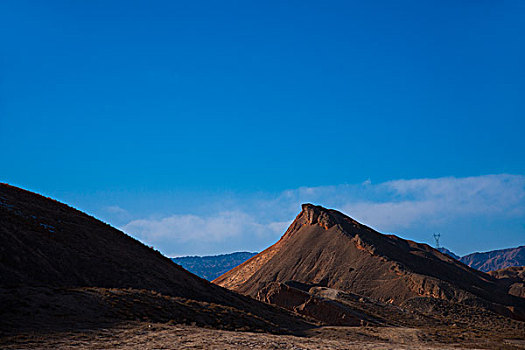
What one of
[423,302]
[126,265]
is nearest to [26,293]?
[126,265]

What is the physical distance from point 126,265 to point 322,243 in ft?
159

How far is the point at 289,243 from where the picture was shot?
261ft

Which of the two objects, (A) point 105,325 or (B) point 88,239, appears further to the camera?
(B) point 88,239

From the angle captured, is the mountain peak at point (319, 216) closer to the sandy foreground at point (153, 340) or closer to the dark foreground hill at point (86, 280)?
the dark foreground hill at point (86, 280)

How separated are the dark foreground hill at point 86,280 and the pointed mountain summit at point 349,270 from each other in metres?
16.6

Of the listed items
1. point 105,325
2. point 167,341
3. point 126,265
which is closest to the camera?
point 167,341

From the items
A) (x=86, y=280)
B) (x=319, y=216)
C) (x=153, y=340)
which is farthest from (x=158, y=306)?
(x=319, y=216)

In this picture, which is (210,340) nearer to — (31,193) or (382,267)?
(31,193)

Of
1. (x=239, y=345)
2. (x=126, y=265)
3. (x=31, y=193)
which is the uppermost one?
(x=31, y=193)

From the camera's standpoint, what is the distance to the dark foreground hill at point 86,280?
17.4 m

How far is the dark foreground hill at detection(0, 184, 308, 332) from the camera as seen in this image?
17.4m

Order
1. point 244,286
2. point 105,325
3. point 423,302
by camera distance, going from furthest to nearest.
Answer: point 244,286, point 423,302, point 105,325

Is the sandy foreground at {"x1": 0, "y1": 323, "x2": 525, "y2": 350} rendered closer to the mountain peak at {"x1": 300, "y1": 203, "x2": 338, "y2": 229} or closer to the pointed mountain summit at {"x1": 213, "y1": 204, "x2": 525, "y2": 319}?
the pointed mountain summit at {"x1": 213, "y1": 204, "x2": 525, "y2": 319}

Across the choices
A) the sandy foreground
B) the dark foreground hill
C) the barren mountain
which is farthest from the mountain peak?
the sandy foreground
